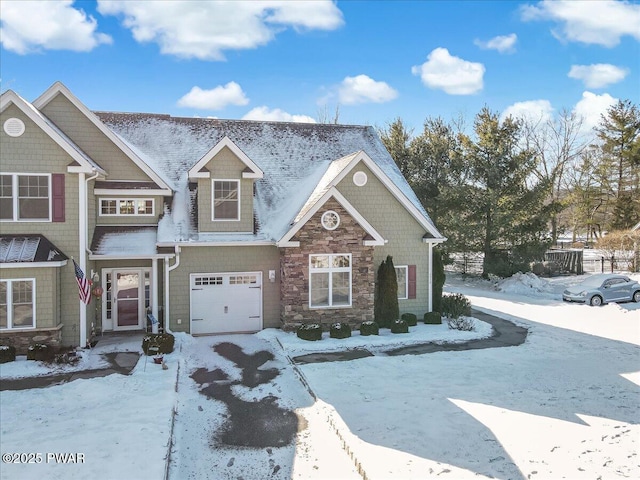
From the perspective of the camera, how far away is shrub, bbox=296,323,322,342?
15.4 m

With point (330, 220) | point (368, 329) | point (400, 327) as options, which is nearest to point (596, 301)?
point (400, 327)

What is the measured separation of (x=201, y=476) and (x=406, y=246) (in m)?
12.7

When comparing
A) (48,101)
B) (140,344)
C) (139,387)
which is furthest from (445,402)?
(48,101)

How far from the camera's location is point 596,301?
885 inches

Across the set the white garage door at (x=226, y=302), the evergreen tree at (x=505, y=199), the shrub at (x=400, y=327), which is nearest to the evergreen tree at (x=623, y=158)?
the evergreen tree at (x=505, y=199)

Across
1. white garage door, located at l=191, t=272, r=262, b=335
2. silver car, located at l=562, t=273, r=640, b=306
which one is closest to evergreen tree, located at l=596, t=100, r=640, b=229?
silver car, located at l=562, t=273, r=640, b=306

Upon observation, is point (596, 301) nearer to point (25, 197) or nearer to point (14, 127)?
point (25, 197)

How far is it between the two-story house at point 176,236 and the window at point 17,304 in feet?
0.09

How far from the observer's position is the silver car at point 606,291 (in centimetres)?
2248

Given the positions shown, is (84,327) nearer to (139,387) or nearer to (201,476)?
(139,387)

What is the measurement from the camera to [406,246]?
18594mm

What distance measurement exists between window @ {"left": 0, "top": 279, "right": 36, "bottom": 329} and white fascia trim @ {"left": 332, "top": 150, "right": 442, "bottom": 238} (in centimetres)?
1022

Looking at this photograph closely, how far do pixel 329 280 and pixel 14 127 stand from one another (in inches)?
421

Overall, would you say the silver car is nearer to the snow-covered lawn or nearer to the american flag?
the snow-covered lawn
